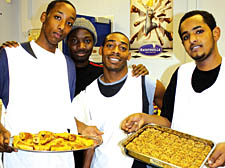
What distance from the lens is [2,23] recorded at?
12.5 ft

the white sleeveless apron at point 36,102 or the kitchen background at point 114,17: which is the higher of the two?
the kitchen background at point 114,17

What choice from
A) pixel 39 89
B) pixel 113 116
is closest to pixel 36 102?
pixel 39 89

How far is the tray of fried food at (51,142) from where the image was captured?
111 cm

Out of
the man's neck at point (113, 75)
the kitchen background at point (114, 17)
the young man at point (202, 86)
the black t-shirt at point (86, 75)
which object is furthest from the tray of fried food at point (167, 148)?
the kitchen background at point (114, 17)

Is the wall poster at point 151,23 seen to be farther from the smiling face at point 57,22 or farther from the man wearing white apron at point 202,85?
the smiling face at point 57,22

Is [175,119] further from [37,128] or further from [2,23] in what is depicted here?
[2,23]

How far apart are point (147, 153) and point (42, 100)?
2.22 ft

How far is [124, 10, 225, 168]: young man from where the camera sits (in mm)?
1226

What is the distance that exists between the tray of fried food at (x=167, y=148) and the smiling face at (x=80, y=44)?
2.99ft

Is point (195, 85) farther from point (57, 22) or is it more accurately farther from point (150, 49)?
point (150, 49)

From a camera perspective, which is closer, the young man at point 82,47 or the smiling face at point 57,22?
the smiling face at point 57,22

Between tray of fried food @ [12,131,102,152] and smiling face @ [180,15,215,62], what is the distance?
0.71 meters

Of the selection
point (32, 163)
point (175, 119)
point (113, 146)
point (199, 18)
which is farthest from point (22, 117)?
point (199, 18)

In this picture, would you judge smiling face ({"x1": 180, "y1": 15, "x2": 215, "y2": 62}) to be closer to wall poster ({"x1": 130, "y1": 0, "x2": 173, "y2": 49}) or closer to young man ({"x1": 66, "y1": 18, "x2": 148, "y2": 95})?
young man ({"x1": 66, "y1": 18, "x2": 148, "y2": 95})
